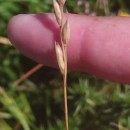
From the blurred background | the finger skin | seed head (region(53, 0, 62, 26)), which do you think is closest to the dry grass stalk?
seed head (region(53, 0, 62, 26))

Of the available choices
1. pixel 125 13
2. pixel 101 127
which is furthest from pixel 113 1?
pixel 101 127

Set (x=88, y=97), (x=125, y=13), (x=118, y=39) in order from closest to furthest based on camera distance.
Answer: (x=118, y=39), (x=88, y=97), (x=125, y=13)

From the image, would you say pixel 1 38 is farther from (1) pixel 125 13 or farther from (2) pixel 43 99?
(1) pixel 125 13

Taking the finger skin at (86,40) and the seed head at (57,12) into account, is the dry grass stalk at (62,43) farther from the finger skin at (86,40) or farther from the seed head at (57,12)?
the finger skin at (86,40)

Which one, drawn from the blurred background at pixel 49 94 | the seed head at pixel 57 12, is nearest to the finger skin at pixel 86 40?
the seed head at pixel 57 12

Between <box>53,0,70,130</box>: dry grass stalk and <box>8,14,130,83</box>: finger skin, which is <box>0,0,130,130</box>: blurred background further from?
<box>53,0,70,130</box>: dry grass stalk
